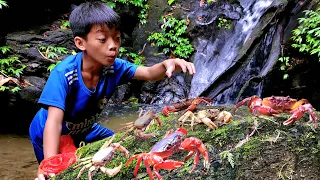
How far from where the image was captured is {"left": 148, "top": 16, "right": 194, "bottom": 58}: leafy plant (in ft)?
30.2

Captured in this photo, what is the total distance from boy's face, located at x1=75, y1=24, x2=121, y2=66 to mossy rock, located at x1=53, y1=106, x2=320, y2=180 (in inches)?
31.8

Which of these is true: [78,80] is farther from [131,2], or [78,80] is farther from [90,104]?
[131,2]

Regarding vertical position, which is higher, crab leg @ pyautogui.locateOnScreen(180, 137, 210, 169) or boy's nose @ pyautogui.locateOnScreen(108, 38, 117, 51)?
boy's nose @ pyautogui.locateOnScreen(108, 38, 117, 51)

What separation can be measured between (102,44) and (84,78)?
38 cm

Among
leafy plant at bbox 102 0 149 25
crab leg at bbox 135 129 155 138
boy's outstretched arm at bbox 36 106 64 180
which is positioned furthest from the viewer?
leafy plant at bbox 102 0 149 25

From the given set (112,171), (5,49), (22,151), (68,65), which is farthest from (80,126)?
(5,49)

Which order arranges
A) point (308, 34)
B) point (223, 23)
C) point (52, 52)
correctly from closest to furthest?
1. point (308, 34)
2. point (52, 52)
3. point (223, 23)

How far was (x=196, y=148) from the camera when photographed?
169 centimetres

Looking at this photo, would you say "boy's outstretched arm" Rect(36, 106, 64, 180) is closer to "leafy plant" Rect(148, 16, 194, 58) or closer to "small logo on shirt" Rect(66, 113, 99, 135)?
"small logo on shirt" Rect(66, 113, 99, 135)

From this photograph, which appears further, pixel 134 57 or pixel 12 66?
pixel 134 57

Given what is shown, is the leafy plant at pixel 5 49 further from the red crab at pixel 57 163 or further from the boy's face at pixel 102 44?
the red crab at pixel 57 163

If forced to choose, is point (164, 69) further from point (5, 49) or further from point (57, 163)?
point (5, 49)

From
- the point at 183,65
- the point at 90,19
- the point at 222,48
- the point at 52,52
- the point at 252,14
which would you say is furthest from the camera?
the point at 252,14

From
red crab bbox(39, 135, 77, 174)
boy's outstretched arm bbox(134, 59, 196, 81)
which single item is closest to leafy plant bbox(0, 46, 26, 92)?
boy's outstretched arm bbox(134, 59, 196, 81)
